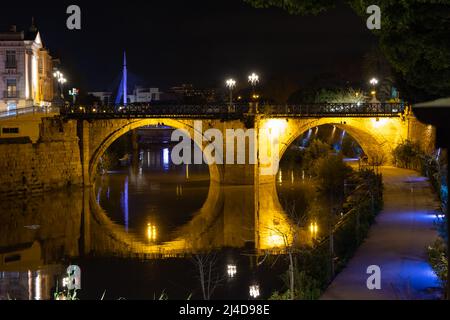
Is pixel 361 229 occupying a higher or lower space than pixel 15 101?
lower

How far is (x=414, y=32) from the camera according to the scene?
14.7 m

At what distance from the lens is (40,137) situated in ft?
135

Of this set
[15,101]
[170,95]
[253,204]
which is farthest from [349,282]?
[170,95]

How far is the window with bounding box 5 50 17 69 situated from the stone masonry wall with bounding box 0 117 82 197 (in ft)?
34.6

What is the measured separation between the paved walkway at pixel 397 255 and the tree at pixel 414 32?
3971 millimetres

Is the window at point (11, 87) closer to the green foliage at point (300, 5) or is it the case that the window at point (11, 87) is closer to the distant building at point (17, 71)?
the distant building at point (17, 71)

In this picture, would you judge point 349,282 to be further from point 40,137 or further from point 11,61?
point 11,61

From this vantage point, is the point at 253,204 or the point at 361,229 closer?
the point at 361,229

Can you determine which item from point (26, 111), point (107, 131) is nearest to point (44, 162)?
point (26, 111)

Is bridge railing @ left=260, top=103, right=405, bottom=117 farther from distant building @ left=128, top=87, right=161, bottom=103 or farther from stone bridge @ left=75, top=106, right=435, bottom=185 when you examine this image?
distant building @ left=128, top=87, right=161, bottom=103

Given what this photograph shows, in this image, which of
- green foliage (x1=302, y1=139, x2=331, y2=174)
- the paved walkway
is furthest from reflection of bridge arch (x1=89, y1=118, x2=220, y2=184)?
the paved walkway

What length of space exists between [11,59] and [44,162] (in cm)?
1416

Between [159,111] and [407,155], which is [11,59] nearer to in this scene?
[159,111]
